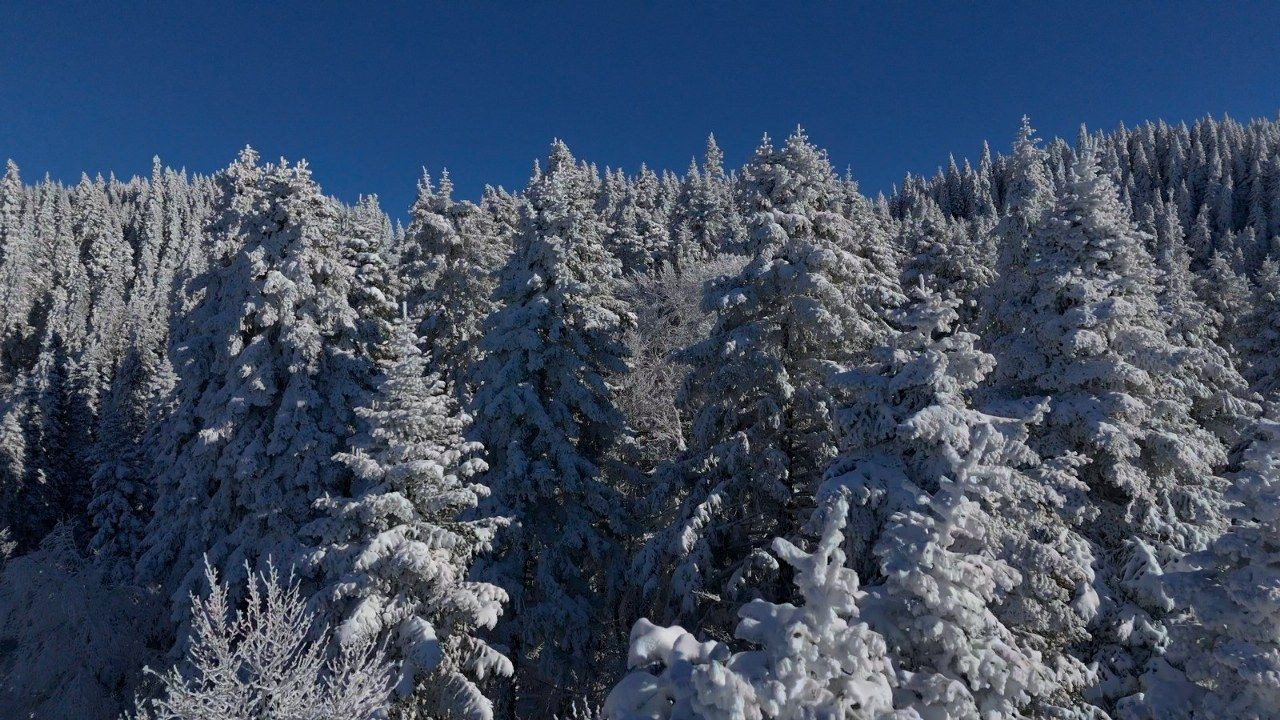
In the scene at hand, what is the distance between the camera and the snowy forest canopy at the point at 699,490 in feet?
28.0

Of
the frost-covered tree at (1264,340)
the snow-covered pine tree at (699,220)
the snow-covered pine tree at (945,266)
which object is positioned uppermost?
the snow-covered pine tree at (699,220)

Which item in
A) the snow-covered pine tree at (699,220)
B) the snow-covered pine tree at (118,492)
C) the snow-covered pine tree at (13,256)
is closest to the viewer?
the snow-covered pine tree at (118,492)

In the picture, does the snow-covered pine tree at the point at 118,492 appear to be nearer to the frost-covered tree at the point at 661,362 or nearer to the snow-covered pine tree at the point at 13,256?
the frost-covered tree at the point at 661,362

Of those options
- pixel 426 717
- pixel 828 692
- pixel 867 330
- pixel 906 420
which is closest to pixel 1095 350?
Result: pixel 867 330

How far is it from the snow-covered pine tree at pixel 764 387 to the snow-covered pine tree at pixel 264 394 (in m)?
9.80

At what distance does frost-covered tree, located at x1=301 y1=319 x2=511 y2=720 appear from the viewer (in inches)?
482

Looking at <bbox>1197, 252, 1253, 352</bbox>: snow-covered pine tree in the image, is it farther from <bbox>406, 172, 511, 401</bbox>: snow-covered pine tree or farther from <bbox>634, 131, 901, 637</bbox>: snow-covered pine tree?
<bbox>406, 172, 511, 401</bbox>: snow-covered pine tree

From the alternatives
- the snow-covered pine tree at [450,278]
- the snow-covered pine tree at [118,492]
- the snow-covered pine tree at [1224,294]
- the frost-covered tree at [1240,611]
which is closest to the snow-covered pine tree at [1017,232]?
the frost-covered tree at [1240,611]

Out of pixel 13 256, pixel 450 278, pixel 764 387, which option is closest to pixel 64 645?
pixel 450 278

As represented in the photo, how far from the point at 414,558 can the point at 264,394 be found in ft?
30.2

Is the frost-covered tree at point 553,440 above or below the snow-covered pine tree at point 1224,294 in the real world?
below

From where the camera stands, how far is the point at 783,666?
6395 mm

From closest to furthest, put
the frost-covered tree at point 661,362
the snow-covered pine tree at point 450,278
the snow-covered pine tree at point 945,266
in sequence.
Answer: the frost-covered tree at point 661,362 → the snow-covered pine tree at point 450,278 → the snow-covered pine tree at point 945,266

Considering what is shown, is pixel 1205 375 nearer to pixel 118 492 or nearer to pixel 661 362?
pixel 661 362
